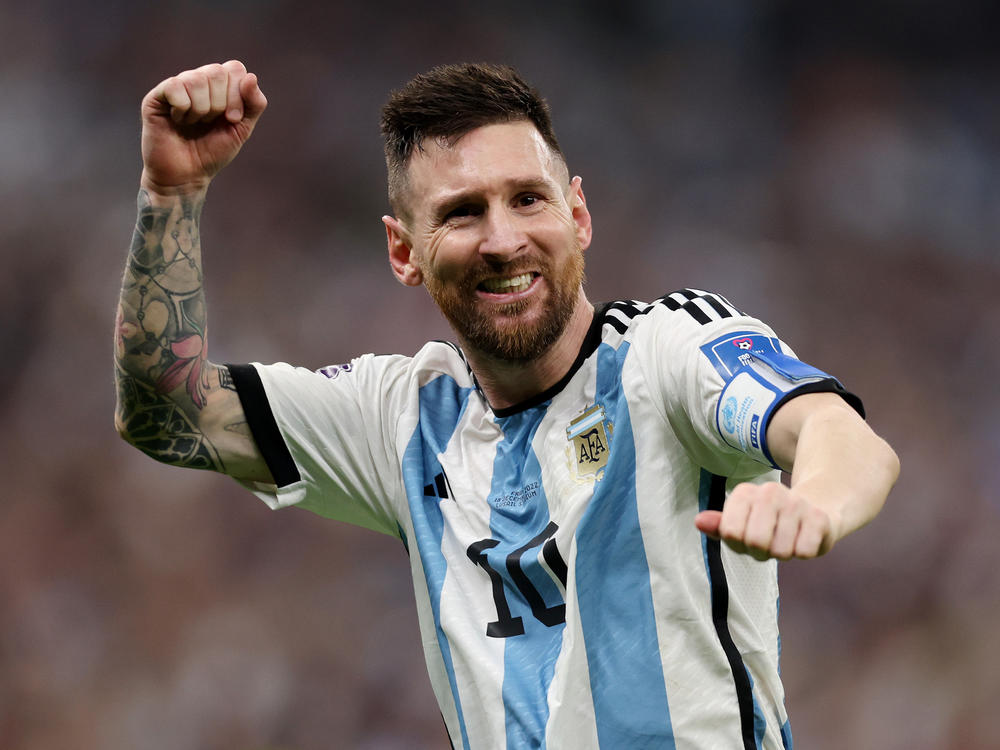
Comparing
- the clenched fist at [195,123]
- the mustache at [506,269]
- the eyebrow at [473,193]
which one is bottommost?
the mustache at [506,269]

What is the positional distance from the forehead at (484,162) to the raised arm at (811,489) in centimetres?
75

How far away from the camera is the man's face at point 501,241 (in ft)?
6.07

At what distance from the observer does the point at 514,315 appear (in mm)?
1858

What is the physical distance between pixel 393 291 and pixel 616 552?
8.86 feet

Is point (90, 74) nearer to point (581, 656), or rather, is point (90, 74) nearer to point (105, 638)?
point (105, 638)

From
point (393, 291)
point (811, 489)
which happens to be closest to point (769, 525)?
point (811, 489)

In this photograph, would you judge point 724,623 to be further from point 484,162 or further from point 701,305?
point 484,162

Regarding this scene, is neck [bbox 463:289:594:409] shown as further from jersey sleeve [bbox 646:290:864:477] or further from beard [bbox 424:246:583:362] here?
jersey sleeve [bbox 646:290:864:477]

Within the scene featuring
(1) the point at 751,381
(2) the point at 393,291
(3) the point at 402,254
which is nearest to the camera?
(1) the point at 751,381

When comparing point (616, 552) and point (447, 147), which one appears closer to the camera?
point (616, 552)

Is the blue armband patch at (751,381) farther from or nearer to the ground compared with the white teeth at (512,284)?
nearer to the ground

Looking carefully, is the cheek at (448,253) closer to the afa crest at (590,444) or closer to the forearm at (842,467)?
the afa crest at (590,444)

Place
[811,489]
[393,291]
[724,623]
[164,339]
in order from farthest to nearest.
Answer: [393,291] → [164,339] → [724,623] → [811,489]

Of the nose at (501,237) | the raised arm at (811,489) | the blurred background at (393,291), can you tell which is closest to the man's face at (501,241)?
the nose at (501,237)
